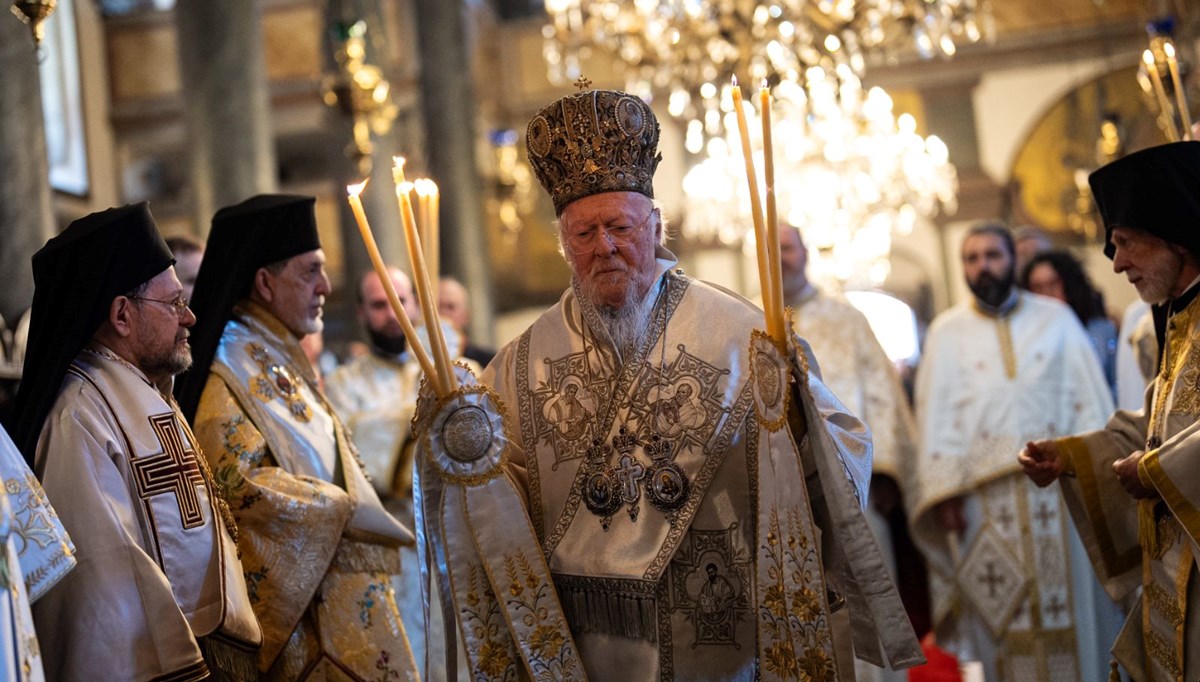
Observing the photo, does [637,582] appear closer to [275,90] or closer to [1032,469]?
[1032,469]

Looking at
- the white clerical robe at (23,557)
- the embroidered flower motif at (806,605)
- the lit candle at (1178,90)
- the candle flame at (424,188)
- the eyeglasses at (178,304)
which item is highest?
the lit candle at (1178,90)

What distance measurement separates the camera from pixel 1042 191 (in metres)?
15.6

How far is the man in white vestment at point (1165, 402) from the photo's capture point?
364 cm

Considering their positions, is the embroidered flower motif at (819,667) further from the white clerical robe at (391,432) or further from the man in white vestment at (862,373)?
the man in white vestment at (862,373)

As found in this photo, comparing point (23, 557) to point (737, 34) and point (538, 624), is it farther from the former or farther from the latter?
point (737, 34)

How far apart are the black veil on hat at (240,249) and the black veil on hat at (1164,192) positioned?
2.31 meters

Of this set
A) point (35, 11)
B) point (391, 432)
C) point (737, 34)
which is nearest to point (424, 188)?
point (35, 11)

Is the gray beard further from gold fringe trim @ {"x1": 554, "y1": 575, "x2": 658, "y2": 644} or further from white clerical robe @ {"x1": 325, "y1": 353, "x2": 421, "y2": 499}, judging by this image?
white clerical robe @ {"x1": 325, "y1": 353, "x2": 421, "y2": 499}

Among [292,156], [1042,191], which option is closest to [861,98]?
[1042,191]

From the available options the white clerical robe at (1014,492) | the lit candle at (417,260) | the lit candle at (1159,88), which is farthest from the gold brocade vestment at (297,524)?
the white clerical robe at (1014,492)

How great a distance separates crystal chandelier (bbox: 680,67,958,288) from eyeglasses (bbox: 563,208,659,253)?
6.33 m

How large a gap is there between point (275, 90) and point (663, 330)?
586 inches

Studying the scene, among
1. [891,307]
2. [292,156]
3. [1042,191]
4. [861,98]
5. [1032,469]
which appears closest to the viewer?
[1032,469]

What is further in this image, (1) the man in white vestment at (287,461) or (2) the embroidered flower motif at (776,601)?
(1) the man in white vestment at (287,461)
